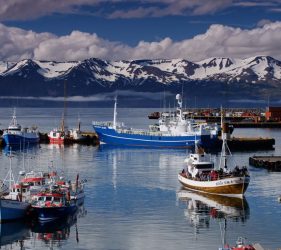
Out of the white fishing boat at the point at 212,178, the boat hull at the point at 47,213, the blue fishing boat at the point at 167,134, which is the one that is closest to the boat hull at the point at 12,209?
the boat hull at the point at 47,213

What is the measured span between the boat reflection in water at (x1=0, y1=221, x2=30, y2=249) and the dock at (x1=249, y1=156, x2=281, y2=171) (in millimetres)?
42771

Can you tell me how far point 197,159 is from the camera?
67.7 metres

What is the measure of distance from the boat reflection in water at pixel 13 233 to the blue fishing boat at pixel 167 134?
68.0 meters

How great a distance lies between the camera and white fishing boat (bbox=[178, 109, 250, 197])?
62406 millimetres

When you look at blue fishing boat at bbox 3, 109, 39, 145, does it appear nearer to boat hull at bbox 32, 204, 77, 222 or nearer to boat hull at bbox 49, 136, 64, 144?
boat hull at bbox 49, 136, 64, 144

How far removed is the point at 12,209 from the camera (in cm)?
5188

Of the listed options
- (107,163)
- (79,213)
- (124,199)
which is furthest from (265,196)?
(107,163)

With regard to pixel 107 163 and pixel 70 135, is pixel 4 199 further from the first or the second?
pixel 70 135

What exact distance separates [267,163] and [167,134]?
37472 mm

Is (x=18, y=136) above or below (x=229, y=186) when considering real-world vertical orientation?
above

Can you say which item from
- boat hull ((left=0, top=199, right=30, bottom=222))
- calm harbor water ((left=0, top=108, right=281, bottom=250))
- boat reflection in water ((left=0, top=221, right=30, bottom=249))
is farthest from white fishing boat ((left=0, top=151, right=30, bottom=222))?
calm harbor water ((left=0, top=108, right=281, bottom=250))

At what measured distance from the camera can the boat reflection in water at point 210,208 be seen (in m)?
54.7

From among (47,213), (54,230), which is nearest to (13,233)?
(54,230)

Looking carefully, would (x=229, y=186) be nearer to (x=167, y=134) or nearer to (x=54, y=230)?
(x=54, y=230)
